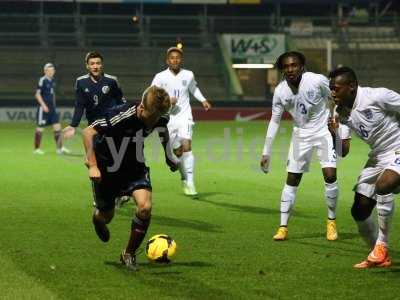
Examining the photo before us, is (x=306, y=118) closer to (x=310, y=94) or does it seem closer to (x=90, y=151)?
(x=310, y=94)

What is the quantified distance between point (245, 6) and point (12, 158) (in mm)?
28935

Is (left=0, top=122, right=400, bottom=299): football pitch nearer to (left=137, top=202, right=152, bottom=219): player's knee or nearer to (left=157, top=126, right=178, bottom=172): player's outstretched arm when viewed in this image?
(left=137, top=202, right=152, bottom=219): player's knee

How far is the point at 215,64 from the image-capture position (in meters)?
43.7

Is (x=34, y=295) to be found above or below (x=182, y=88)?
below

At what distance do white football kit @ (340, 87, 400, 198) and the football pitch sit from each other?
952 mm

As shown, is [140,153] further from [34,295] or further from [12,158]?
[12,158]

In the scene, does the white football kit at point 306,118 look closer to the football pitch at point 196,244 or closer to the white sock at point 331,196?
the white sock at point 331,196

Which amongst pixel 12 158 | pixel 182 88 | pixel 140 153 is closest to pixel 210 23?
pixel 12 158

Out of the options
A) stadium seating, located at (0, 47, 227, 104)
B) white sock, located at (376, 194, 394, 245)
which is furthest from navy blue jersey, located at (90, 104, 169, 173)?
stadium seating, located at (0, 47, 227, 104)

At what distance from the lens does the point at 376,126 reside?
29.5 feet

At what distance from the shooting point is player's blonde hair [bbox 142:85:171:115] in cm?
857

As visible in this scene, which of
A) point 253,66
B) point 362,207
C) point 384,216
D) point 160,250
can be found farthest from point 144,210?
point 253,66

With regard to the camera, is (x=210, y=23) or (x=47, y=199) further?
(x=210, y=23)

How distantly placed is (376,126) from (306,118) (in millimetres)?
2406
